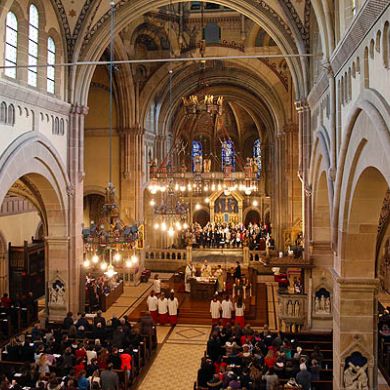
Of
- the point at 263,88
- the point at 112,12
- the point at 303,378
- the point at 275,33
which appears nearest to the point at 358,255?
the point at 303,378

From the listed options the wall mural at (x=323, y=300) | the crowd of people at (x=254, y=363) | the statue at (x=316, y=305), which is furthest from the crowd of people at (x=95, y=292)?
the wall mural at (x=323, y=300)

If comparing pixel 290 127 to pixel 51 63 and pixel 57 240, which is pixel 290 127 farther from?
pixel 57 240

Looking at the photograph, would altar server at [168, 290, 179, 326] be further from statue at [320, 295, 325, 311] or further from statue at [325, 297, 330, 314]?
statue at [325, 297, 330, 314]

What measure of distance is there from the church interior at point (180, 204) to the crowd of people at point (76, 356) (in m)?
0.06

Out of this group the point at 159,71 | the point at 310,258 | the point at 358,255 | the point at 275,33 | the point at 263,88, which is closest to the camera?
the point at 358,255

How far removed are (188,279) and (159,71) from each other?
513 inches

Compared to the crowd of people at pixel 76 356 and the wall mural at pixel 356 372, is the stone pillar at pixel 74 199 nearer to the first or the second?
the crowd of people at pixel 76 356

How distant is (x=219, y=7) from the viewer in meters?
28.5

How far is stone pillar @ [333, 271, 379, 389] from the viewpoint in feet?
40.4

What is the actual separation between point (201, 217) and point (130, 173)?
1767 cm

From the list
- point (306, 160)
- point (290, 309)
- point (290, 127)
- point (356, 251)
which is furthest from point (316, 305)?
point (290, 127)

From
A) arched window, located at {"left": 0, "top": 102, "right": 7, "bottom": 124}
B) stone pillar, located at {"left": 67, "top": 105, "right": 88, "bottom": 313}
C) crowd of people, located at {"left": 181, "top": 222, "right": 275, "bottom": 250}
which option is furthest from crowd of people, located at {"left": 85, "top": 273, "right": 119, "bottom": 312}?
crowd of people, located at {"left": 181, "top": 222, "right": 275, "bottom": 250}

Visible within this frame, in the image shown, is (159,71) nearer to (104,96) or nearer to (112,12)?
(104,96)

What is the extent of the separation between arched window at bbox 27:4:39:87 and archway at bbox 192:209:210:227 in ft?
95.9
